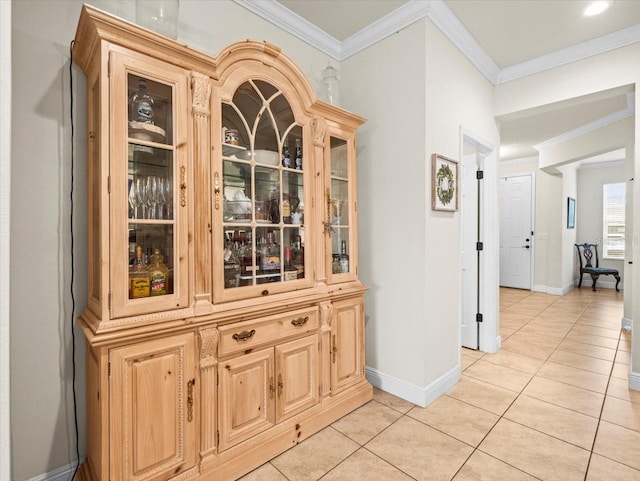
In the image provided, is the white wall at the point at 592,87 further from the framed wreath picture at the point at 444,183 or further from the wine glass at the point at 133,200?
the wine glass at the point at 133,200

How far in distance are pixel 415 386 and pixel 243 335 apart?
1.46m

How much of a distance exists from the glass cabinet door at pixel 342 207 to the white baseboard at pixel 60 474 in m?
1.76

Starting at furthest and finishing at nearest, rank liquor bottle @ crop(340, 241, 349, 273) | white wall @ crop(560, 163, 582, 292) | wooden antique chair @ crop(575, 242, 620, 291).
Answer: wooden antique chair @ crop(575, 242, 620, 291), white wall @ crop(560, 163, 582, 292), liquor bottle @ crop(340, 241, 349, 273)

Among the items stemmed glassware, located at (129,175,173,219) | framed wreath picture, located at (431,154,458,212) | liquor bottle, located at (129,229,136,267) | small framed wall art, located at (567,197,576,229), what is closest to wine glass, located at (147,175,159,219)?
stemmed glassware, located at (129,175,173,219)

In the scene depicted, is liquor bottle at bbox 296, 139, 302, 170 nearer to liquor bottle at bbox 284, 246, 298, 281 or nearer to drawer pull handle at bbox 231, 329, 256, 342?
liquor bottle at bbox 284, 246, 298, 281

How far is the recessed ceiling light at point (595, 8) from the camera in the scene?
233cm

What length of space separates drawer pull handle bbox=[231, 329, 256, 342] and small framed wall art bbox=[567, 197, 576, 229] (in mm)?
7512

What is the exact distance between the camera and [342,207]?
2426mm

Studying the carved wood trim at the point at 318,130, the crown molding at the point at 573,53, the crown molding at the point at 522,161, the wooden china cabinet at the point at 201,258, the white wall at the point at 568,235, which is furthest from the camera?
the crown molding at the point at 522,161

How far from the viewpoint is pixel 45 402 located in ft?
5.17

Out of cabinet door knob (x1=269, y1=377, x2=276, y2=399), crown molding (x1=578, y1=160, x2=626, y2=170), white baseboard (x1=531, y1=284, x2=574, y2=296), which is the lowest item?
white baseboard (x1=531, y1=284, x2=574, y2=296)

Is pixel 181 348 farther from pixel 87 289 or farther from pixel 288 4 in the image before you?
pixel 288 4

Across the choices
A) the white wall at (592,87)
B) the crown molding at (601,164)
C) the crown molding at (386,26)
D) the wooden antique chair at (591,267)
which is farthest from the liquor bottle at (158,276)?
the crown molding at (601,164)

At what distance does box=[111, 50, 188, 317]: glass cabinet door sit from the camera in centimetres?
139
